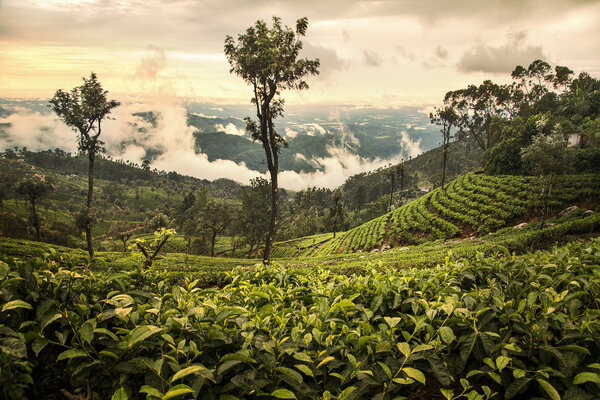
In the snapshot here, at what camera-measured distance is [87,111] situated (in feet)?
61.0

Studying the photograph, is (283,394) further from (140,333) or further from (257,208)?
(257,208)

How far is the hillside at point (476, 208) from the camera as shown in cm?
2405

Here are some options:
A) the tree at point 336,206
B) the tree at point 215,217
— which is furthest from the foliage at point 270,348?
the tree at point 336,206

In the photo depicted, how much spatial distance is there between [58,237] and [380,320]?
64.3 meters

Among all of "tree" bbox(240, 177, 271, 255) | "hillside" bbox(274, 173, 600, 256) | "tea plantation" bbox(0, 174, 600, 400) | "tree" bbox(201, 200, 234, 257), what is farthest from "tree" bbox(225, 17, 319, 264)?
"tree" bbox(201, 200, 234, 257)

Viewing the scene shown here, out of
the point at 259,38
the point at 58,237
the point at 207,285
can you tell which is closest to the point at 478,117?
the point at 259,38

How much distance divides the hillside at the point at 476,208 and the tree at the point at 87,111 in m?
29.1

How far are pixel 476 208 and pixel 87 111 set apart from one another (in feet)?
116

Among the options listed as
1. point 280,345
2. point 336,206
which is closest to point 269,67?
point 280,345

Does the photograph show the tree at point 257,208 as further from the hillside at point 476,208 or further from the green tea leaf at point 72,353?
the green tea leaf at point 72,353

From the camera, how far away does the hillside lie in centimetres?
2405

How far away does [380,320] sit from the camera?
2.79m

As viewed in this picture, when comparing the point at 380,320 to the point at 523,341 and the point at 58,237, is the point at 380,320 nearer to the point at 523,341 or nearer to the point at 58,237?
the point at 523,341

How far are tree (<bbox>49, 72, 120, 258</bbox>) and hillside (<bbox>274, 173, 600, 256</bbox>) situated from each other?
29056mm
